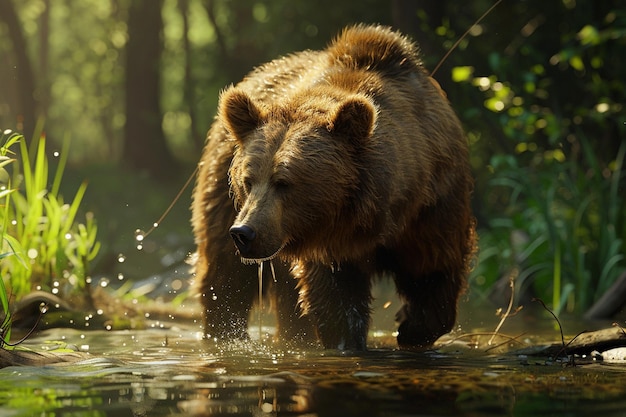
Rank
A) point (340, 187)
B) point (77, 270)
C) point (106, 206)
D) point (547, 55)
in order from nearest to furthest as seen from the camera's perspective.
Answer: point (340, 187) → point (77, 270) → point (547, 55) → point (106, 206)

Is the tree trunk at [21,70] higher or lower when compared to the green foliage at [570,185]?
higher

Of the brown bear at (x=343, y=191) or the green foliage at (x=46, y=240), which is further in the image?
the green foliage at (x=46, y=240)

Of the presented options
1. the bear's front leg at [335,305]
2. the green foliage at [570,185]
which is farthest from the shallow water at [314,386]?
the green foliage at [570,185]

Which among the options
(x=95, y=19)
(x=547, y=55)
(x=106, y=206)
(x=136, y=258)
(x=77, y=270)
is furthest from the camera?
(x=95, y=19)

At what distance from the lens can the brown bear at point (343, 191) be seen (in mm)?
5195

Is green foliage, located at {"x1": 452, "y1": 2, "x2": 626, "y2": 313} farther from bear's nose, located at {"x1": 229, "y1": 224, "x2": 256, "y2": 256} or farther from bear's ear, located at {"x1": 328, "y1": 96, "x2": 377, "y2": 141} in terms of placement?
bear's nose, located at {"x1": 229, "y1": 224, "x2": 256, "y2": 256}

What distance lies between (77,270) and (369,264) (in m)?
2.87

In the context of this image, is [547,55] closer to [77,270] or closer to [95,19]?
[77,270]

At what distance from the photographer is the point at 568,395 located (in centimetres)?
364

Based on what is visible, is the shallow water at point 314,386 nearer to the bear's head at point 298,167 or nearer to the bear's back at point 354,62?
Result: the bear's head at point 298,167

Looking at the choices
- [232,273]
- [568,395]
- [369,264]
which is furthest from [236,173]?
[568,395]

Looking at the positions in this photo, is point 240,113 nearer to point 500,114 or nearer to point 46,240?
point 46,240

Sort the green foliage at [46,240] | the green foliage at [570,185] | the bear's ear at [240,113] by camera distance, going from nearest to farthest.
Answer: the bear's ear at [240,113] → the green foliage at [46,240] → the green foliage at [570,185]

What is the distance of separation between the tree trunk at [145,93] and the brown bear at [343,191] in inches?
625
